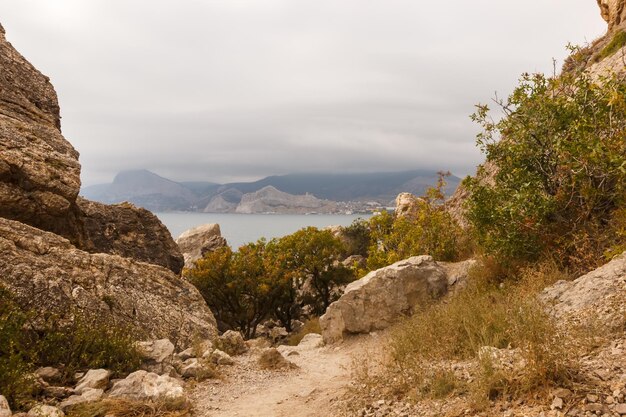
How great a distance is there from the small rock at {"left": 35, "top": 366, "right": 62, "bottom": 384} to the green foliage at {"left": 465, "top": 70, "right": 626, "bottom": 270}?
11888 millimetres

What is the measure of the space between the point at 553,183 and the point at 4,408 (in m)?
14.1

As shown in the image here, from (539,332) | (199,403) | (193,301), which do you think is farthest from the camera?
(193,301)

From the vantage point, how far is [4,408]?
6.54 meters

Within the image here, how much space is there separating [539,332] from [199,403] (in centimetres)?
627

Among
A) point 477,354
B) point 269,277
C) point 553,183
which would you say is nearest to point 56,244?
point 477,354

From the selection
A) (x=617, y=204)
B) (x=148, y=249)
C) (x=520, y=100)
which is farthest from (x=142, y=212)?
(x=617, y=204)

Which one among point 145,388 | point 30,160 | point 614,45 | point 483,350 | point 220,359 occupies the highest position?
point 614,45

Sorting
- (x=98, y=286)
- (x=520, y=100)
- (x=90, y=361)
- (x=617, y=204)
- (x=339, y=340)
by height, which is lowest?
(x=339, y=340)

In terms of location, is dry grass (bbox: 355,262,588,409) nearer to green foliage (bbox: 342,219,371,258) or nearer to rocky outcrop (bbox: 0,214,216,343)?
rocky outcrop (bbox: 0,214,216,343)

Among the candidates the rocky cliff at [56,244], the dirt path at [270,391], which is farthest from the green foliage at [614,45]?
the rocky cliff at [56,244]

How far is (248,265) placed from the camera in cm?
3080

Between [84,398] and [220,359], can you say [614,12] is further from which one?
[84,398]

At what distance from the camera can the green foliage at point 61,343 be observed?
27.6ft

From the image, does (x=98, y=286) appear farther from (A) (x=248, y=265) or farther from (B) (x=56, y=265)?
(A) (x=248, y=265)
